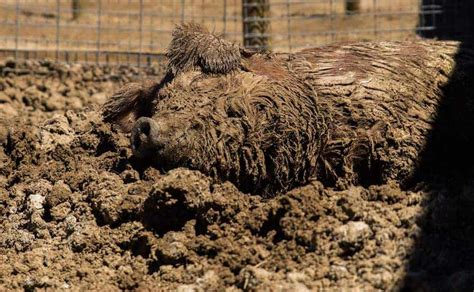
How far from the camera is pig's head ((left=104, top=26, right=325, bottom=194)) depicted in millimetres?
5070

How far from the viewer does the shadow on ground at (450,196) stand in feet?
14.2

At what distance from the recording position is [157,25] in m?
10.8

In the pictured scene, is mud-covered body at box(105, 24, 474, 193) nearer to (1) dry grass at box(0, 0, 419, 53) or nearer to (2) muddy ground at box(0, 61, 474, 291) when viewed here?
(2) muddy ground at box(0, 61, 474, 291)

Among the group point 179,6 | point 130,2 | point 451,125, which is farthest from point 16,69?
point 451,125

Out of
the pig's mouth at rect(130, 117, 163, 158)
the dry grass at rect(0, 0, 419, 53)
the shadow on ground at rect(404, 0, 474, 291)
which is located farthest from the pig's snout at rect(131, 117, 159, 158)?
the dry grass at rect(0, 0, 419, 53)

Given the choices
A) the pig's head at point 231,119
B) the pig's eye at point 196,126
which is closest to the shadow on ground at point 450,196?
the pig's head at point 231,119

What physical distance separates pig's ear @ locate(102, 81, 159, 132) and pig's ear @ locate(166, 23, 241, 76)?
322 millimetres

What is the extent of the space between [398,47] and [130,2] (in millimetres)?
5301

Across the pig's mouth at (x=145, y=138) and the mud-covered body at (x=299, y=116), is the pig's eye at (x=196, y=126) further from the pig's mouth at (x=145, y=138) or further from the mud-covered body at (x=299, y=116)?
the pig's mouth at (x=145, y=138)

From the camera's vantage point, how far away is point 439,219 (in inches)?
186

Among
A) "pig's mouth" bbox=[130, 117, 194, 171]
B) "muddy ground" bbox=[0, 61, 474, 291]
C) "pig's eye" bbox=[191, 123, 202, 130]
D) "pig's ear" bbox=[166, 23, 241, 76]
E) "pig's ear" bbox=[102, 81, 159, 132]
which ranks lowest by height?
"muddy ground" bbox=[0, 61, 474, 291]

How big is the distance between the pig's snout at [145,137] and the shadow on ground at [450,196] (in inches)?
54.8

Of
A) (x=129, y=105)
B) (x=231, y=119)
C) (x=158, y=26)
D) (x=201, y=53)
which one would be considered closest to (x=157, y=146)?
(x=231, y=119)

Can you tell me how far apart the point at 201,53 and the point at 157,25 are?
5.37m
